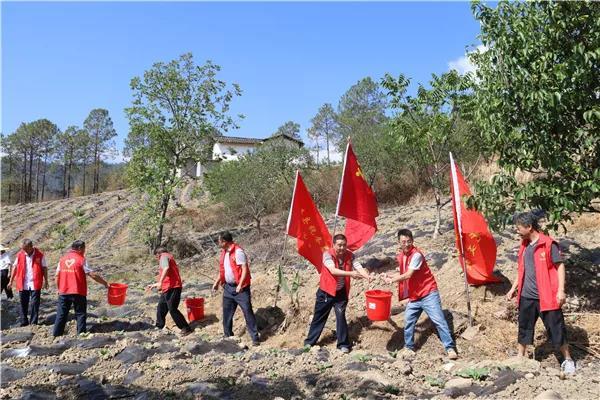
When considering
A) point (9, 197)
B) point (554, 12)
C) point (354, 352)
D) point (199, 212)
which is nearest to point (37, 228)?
point (199, 212)

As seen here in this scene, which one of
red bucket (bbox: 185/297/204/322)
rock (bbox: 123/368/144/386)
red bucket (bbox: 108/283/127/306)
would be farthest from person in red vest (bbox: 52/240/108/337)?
rock (bbox: 123/368/144/386)

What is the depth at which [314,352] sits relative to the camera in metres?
6.16

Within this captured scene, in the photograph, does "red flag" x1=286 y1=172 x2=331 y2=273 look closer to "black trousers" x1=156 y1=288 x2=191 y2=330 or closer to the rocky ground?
the rocky ground

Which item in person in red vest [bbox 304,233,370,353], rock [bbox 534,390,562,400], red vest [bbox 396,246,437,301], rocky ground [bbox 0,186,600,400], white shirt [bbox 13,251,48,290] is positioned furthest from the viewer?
white shirt [bbox 13,251,48,290]

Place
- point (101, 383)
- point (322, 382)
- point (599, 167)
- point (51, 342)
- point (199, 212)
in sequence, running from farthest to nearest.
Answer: point (199, 212)
point (51, 342)
point (599, 167)
point (101, 383)
point (322, 382)

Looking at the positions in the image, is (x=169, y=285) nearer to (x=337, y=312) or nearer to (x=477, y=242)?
(x=337, y=312)

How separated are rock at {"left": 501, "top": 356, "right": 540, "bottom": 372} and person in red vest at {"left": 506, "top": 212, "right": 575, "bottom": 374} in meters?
0.28

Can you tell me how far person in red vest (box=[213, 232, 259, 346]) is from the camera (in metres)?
7.06

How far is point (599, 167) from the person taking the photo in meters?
5.84

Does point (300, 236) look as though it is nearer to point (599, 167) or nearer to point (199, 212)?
point (599, 167)

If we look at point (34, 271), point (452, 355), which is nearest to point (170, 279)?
point (34, 271)

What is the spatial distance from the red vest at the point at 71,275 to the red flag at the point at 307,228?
9.91ft

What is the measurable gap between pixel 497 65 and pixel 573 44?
0.79 metres

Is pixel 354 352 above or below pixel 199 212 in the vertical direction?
below
